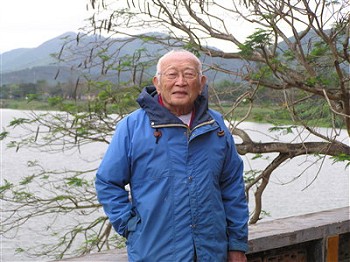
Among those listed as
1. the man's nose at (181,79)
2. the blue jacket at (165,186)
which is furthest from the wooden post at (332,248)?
the man's nose at (181,79)

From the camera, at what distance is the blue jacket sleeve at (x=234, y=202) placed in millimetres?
2344

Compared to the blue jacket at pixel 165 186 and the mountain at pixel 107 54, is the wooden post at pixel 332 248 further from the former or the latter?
the mountain at pixel 107 54

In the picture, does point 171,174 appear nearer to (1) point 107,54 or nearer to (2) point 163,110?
(2) point 163,110

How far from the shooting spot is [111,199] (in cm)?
223

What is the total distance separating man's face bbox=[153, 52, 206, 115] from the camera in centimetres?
227

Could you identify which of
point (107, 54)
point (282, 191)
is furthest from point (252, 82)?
point (282, 191)

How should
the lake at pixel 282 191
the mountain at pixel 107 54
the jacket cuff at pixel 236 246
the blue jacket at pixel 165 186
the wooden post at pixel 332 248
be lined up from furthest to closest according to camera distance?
the lake at pixel 282 191
the mountain at pixel 107 54
the wooden post at pixel 332 248
the jacket cuff at pixel 236 246
the blue jacket at pixel 165 186

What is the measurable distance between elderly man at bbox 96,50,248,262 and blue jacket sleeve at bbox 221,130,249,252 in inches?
1.1

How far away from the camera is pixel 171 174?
86.0 inches

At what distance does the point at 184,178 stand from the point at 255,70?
450 centimetres

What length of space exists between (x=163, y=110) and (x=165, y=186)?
0.26 metres

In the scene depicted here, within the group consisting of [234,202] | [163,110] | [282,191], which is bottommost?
[282,191]

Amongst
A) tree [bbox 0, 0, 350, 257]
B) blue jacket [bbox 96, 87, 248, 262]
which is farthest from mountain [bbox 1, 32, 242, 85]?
blue jacket [bbox 96, 87, 248, 262]

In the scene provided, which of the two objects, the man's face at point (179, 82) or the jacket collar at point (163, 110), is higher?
the man's face at point (179, 82)
